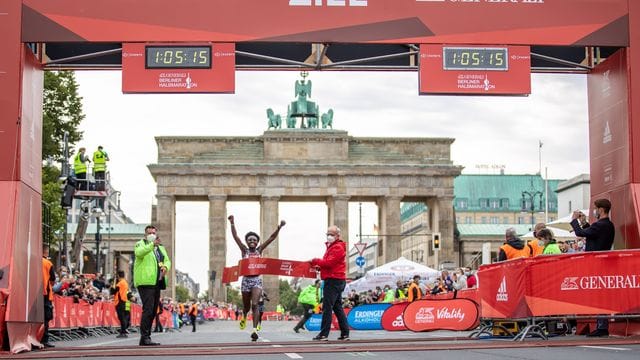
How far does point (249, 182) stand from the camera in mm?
102562

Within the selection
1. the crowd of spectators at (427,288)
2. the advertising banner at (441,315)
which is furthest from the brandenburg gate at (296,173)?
the advertising banner at (441,315)

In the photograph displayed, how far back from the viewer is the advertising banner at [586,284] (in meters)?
16.9

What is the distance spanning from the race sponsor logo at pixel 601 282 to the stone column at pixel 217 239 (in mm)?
83793

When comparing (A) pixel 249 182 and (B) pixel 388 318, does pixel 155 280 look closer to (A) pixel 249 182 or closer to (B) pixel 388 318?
(B) pixel 388 318

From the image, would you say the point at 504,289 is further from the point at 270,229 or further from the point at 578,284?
the point at 270,229

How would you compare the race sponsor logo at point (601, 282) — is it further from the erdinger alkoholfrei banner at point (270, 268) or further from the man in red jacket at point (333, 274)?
the erdinger alkoholfrei banner at point (270, 268)

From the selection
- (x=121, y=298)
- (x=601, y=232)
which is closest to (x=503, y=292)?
(x=601, y=232)

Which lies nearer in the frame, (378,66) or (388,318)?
(378,66)

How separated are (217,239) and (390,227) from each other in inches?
619

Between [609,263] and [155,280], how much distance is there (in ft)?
23.3

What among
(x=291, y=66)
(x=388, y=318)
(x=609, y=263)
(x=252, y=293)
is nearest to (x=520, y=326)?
(x=609, y=263)

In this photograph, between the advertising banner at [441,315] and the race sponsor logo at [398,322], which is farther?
the race sponsor logo at [398,322]

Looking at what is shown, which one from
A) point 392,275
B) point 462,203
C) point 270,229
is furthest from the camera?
point 462,203

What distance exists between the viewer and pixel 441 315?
27969mm
